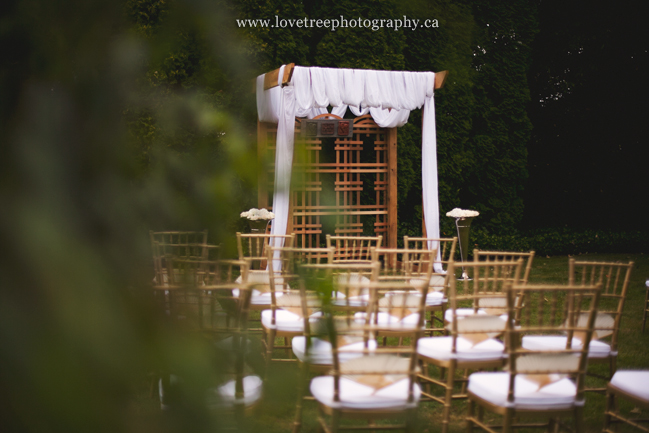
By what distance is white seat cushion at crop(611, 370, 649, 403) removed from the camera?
6.88 feet

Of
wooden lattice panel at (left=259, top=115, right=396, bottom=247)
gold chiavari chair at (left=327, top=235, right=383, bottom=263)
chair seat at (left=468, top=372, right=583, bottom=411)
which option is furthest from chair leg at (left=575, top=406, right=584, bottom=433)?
wooden lattice panel at (left=259, top=115, right=396, bottom=247)

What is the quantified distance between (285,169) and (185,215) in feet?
0.31

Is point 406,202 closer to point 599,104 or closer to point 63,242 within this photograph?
point 599,104

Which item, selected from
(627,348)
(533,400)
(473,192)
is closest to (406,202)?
(473,192)

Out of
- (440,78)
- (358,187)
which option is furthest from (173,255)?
(358,187)

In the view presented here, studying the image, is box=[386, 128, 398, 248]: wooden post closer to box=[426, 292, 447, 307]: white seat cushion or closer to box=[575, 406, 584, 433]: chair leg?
box=[426, 292, 447, 307]: white seat cushion

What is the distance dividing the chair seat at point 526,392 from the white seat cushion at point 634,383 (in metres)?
0.30

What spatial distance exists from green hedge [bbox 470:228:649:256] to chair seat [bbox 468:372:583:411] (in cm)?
648

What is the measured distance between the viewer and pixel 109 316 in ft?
1.10

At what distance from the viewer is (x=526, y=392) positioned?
1.99 metres

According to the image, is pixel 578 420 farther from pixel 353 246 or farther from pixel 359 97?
pixel 359 97

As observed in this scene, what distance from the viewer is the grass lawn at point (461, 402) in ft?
1.34

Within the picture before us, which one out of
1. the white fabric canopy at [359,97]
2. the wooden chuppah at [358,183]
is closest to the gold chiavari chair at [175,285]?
the wooden chuppah at [358,183]

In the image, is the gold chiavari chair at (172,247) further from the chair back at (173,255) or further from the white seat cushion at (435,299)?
the white seat cushion at (435,299)
